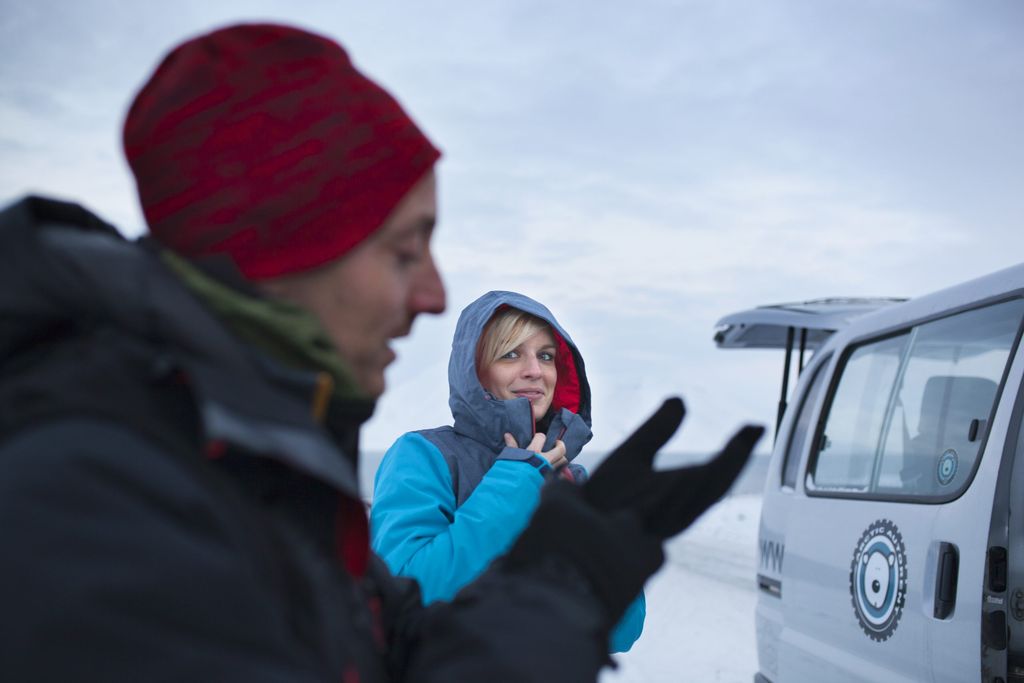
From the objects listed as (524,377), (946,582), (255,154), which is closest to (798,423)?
(946,582)

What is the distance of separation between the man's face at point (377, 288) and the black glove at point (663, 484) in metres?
0.30

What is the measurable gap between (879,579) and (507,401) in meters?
1.51

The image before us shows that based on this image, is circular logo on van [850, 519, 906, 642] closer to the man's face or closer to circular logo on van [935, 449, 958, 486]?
circular logo on van [935, 449, 958, 486]

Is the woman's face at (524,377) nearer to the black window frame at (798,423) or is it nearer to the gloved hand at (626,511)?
the gloved hand at (626,511)

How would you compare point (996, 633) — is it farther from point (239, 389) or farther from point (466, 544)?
point (239, 389)

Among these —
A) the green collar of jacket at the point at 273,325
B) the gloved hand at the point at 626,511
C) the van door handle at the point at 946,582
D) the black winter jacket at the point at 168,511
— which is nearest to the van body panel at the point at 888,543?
the van door handle at the point at 946,582

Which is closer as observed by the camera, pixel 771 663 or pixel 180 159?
pixel 180 159

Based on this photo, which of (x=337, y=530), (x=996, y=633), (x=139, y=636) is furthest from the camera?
(x=996, y=633)

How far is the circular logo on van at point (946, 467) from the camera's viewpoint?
2721mm

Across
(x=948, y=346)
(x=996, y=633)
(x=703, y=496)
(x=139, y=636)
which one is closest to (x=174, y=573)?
(x=139, y=636)

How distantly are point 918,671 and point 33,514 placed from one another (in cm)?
264

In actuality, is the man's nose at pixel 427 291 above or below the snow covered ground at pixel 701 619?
above

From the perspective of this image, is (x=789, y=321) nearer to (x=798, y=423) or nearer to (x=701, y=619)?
(x=798, y=423)

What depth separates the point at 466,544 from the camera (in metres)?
1.80
